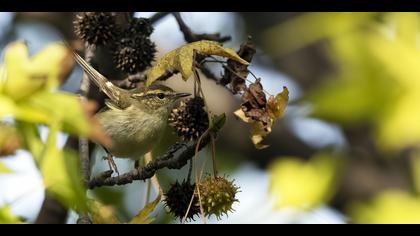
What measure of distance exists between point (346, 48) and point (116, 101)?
297 centimetres

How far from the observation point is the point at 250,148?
6121mm

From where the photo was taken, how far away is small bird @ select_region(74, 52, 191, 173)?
13.0 feet

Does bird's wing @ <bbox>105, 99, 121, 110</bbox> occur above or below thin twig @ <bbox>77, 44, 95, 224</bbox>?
above

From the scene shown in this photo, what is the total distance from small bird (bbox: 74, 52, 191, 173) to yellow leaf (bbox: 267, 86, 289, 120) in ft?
4.90

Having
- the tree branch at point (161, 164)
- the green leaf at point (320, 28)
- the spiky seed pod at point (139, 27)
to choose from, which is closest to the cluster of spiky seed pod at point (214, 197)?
the tree branch at point (161, 164)

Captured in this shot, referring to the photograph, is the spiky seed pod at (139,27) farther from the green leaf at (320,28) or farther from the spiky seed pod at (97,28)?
the green leaf at (320,28)

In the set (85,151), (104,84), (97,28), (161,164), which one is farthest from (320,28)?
(104,84)

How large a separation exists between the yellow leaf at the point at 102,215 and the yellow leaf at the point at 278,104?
652 mm

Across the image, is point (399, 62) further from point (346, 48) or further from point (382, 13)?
point (382, 13)

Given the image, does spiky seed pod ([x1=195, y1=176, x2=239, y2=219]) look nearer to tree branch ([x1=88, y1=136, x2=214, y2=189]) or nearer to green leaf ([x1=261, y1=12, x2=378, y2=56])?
tree branch ([x1=88, y1=136, x2=214, y2=189])

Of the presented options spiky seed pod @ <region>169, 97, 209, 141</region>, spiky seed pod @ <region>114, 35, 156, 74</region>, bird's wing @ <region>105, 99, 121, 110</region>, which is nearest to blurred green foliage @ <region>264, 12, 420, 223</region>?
spiky seed pod @ <region>169, 97, 209, 141</region>

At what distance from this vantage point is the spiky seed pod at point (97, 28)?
11.6 ft
